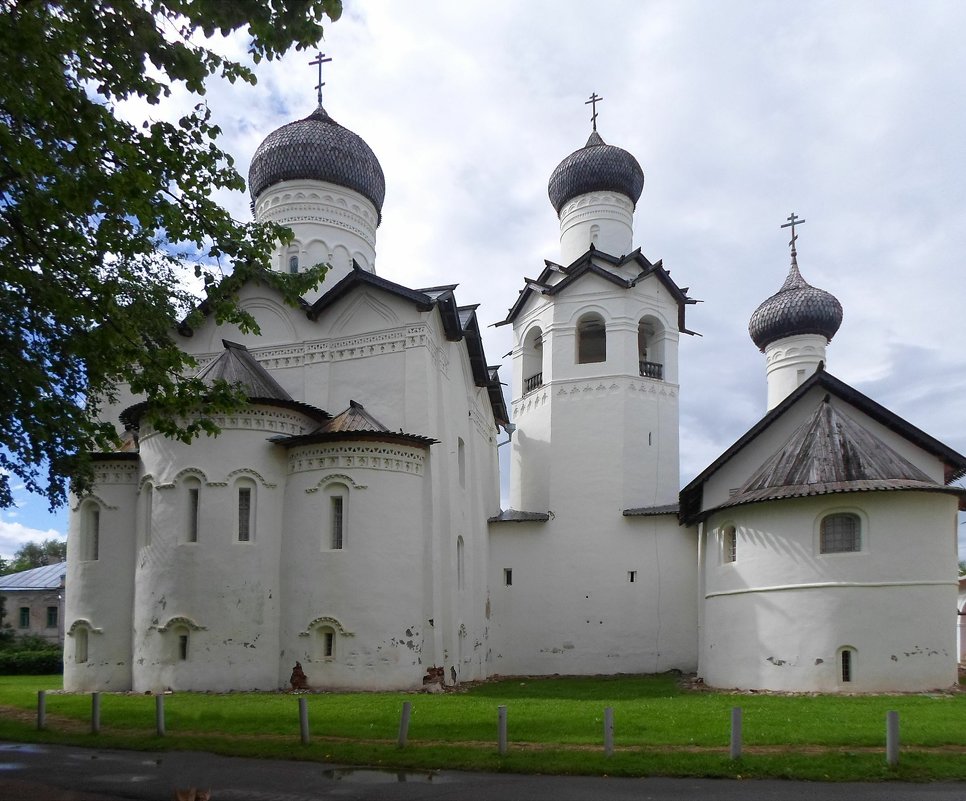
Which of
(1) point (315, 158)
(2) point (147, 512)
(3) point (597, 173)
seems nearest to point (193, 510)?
(2) point (147, 512)

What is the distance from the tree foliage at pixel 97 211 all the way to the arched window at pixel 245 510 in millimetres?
5726

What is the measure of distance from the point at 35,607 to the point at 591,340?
95.2 ft

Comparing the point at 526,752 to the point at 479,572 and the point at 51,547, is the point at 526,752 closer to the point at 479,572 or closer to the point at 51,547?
the point at 479,572

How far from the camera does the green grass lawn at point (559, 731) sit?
895 centimetres

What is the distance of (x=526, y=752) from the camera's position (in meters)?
9.68

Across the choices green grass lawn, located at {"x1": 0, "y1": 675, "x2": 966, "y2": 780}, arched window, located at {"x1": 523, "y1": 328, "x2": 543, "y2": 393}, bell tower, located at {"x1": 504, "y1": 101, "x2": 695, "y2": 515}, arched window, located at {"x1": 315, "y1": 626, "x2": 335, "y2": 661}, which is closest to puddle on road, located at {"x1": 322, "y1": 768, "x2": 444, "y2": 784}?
green grass lawn, located at {"x1": 0, "y1": 675, "x2": 966, "y2": 780}

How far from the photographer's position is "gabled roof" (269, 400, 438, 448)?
1791 centimetres

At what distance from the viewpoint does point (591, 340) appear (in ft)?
89.7

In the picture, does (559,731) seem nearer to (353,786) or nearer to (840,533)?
(353,786)

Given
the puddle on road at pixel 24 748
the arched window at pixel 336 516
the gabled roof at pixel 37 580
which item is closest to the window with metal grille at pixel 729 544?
the arched window at pixel 336 516

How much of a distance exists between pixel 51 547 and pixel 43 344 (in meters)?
75.6

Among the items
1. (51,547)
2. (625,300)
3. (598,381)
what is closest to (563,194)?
(625,300)

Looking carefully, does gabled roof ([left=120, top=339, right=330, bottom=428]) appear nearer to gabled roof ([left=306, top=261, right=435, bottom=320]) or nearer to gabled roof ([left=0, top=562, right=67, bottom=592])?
gabled roof ([left=306, top=261, right=435, bottom=320])

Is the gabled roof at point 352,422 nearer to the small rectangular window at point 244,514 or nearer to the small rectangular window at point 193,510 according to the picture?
the small rectangular window at point 244,514
